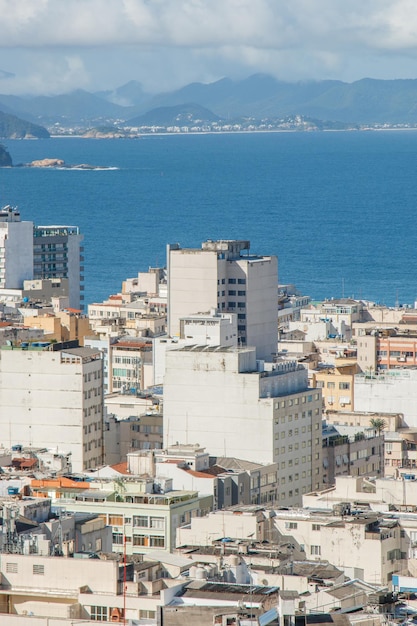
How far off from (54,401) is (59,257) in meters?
53.1

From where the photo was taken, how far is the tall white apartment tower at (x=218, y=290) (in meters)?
78.8

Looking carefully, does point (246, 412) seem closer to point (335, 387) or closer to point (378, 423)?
point (378, 423)

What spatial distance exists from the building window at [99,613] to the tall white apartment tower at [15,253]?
74622mm

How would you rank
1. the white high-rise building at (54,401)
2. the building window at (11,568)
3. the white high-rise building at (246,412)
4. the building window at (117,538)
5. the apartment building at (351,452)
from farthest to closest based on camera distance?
the white high-rise building at (54,401) → the apartment building at (351,452) → the white high-rise building at (246,412) → the building window at (117,538) → the building window at (11,568)

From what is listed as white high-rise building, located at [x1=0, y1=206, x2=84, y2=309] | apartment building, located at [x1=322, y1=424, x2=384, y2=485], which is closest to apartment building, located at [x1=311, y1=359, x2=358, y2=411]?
apartment building, located at [x1=322, y1=424, x2=384, y2=485]

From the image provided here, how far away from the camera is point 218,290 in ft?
259

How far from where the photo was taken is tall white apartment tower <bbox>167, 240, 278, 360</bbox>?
78812 mm

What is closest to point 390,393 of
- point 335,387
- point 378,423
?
point 335,387

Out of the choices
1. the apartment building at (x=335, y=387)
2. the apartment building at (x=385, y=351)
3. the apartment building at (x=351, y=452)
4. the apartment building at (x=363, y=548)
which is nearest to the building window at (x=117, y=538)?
the apartment building at (x=363, y=548)

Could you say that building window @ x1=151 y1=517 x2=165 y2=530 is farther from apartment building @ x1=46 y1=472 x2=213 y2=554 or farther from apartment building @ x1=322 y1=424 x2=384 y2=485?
apartment building @ x1=322 y1=424 x2=384 y2=485

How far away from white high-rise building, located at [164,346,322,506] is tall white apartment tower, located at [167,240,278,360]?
53.8ft

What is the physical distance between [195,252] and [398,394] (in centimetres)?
1166

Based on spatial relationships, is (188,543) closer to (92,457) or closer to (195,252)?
(92,457)

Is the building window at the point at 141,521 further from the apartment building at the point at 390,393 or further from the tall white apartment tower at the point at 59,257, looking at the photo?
the tall white apartment tower at the point at 59,257
